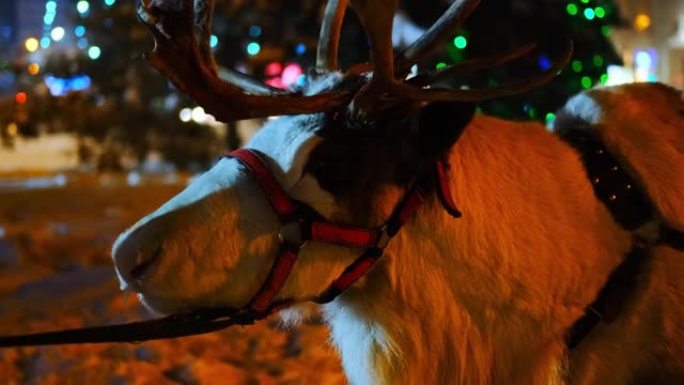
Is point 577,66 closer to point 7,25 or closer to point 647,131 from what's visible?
point 647,131

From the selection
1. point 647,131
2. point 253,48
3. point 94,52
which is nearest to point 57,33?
point 94,52

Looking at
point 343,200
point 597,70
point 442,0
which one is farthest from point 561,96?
point 343,200

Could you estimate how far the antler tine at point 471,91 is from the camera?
2.04 meters

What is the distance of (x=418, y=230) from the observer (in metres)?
2.16

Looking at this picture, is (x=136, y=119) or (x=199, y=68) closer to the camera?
(x=199, y=68)

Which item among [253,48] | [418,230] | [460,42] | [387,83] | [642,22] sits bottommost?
[642,22]

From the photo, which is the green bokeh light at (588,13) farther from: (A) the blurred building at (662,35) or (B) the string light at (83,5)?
(A) the blurred building at (662,35)

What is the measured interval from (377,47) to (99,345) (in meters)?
3.48

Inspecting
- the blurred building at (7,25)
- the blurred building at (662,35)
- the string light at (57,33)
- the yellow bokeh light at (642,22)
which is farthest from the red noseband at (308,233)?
the blurred building at (662,35)

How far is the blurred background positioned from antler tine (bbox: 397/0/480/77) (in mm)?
325

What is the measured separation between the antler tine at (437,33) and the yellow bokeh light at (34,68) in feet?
26.0

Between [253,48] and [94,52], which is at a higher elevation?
[253,48]

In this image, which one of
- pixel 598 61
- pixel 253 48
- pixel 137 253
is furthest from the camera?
pixel 253 48

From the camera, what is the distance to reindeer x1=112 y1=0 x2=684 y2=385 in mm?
2037
